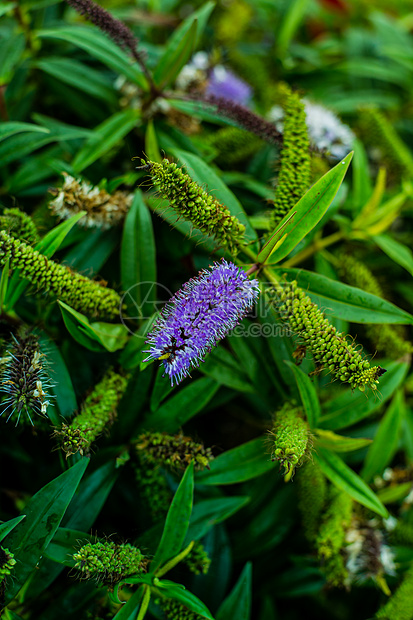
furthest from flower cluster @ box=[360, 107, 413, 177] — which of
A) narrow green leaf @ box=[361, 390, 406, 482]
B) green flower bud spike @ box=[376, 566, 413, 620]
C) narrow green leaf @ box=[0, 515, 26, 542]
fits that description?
narrow green leaf @ box=[0, 515, 26, 542]

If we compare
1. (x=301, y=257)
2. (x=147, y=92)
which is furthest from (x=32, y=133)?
(x=301, y=257)

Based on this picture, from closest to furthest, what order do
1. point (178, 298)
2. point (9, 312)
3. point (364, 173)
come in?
point (178, 298)
point (9, 312)
point (364, 173)

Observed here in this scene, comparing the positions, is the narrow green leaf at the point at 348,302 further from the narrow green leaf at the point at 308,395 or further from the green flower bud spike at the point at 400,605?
the green flower bud spike at the point at 400,605

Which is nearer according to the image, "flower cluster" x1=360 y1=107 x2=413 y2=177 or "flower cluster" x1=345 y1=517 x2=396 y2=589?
"flower cluster" x1=345 y1=517 x2=396 y2=589

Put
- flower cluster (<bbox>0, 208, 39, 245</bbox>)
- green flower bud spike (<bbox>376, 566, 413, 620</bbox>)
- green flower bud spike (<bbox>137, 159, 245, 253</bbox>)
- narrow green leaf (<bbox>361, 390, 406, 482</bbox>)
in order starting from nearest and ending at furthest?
green flower bud spike (<bbox>137, 159, 245, 253</bbox>)
flower cluster (<bbox>0, 208, 39, 245</bbox>)
green flower bud spike (<bbox>376, 566, 413, 620</bbox>)
narrow green leaf (<bbox>361, 390, 406, 482</bbox>)

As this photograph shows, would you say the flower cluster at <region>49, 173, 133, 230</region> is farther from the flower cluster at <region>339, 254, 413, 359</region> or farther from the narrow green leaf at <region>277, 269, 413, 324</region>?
the flower cluster at <region>339, 254, 413, 359</region>

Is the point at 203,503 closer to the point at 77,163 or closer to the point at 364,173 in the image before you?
the point at 77,163
